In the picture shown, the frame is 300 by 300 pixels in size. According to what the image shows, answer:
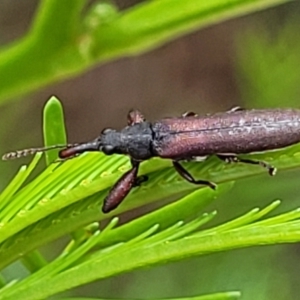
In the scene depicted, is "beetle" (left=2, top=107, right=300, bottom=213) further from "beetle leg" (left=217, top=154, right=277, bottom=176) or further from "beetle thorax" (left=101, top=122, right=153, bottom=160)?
"beetle leg" (left=217, top=154, right=277, bottom=176)

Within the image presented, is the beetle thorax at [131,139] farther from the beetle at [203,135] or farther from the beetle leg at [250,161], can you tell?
the beetle leg at [250,161]

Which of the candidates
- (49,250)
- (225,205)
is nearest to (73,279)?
(225,205)

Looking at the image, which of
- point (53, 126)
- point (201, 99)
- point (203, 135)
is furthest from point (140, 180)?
point (201, 99)

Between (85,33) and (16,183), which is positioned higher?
(85,33)

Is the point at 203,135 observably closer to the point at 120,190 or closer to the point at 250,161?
the point at 250,161

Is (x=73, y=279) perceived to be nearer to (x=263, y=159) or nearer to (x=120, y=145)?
(x=263, y=159)

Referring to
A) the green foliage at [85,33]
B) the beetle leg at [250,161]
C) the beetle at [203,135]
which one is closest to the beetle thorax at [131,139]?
the beetle at [203,135]
